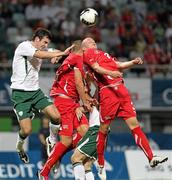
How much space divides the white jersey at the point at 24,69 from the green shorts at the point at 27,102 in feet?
0.36

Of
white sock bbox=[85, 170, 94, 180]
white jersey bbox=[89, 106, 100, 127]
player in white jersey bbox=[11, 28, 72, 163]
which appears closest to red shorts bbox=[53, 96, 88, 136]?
player in white jersey bbox=[11, 28, 72, 163]

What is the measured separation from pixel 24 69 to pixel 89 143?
1733 millimetres

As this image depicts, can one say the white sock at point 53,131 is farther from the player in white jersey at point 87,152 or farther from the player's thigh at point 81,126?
the player in white jersey at point 87,152

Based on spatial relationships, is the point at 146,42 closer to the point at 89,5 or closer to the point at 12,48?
the point at 89,5

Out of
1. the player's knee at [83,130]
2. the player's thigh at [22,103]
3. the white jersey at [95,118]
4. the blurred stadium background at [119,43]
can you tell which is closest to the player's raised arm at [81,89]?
the white jersey at [95,118]

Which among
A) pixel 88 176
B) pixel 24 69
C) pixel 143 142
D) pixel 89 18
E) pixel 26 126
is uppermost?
pixel 89 18

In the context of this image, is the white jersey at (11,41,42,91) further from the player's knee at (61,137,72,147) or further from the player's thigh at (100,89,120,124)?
the player's thigh at (100,89,120,124)

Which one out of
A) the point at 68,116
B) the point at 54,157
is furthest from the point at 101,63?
the point at 54,157

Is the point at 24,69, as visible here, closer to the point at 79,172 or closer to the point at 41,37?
the point at 41,37

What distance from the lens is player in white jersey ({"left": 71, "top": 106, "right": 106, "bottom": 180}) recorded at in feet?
46.6

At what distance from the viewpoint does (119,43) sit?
25.6m

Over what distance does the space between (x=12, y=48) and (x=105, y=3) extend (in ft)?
12.6

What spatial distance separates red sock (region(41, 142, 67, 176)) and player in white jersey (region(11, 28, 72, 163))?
53cm

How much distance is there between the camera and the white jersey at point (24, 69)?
14984mm
